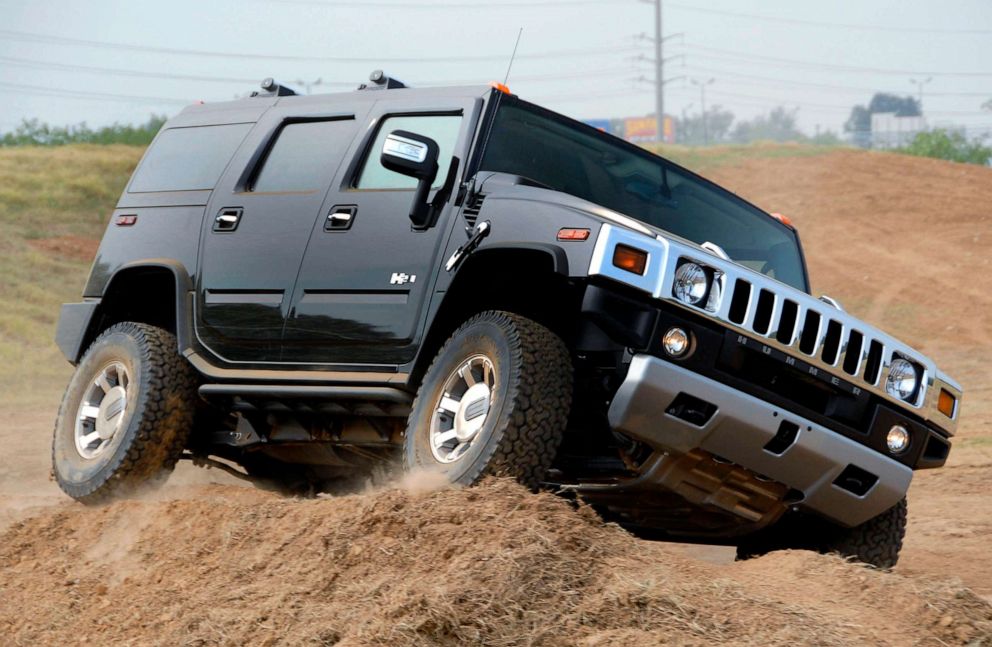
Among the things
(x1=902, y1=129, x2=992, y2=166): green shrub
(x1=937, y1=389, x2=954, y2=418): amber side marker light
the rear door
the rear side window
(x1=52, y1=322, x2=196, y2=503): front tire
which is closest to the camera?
(x1=937, y1=389, x2=954, y2=418): amber side marker light

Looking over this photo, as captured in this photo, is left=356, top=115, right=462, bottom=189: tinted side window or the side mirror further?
left=356, top=115, right=462, bottom=189: tinted side window

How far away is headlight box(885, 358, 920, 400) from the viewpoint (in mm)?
5805

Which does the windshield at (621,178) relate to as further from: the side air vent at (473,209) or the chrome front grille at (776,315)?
the chrome front grille at (776,315)

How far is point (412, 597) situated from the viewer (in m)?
4.35

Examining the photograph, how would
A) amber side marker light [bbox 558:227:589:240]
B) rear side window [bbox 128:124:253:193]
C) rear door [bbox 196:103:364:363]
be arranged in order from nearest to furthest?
amber side marker light [bbox 558:227:589:240] < rear door [bbox 196:103:364:363] < rear side window [bbox 128:124:253:193]

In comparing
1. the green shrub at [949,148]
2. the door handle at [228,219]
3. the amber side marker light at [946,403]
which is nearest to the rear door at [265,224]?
the door handle at [228,219]

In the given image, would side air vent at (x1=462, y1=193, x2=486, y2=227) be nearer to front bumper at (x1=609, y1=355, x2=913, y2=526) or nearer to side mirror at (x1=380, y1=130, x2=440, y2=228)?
side mirror at (x1=380, y1=130, x2=440, y2=228)

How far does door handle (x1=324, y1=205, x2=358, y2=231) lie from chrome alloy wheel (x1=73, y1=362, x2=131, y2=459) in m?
1.60

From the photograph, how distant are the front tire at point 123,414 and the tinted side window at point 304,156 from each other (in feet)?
3.46

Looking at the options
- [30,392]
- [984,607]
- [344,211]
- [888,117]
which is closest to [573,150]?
[344,211]

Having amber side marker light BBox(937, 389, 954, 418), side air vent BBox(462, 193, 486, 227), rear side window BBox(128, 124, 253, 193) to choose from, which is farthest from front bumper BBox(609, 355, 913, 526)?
rear side window BBox(128, 124, 253, 193)

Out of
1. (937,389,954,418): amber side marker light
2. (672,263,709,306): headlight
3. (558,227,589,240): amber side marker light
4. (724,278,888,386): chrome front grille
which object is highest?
(558,227,589,240): amber side marker light

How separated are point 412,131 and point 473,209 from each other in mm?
845

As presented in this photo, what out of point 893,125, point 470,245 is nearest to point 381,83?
point 470,245
